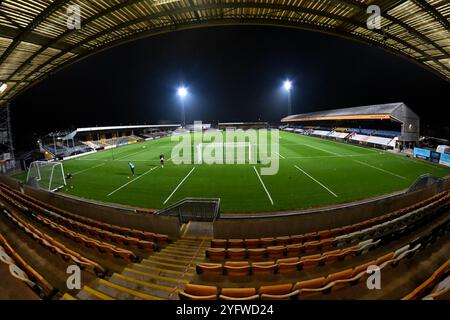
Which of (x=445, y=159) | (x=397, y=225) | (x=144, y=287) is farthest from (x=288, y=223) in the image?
(x=445, y=159)

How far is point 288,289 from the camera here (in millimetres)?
4578

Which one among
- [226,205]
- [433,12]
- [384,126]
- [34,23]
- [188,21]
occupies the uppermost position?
[188,21]

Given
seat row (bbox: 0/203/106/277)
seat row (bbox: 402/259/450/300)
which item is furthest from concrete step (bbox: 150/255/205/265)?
seat row (bbox: 402/259/450/300)

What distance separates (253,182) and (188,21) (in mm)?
12831

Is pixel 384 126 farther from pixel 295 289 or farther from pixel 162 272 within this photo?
pixel 162 272

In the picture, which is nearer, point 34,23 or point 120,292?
point 120,292

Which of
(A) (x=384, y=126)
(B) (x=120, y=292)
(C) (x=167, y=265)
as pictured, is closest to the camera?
(B) (x=120, y=292)

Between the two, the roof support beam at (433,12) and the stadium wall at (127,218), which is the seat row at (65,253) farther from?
the roof support beam at (433,12)

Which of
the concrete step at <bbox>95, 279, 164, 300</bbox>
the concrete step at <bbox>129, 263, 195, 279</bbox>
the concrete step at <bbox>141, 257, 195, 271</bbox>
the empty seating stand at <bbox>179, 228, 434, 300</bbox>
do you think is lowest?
the concrete step at <bbox>141, 257, 195, 271</bbox>

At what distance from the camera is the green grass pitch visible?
1516 centimetres

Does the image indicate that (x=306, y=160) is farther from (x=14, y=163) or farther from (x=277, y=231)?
(x=14, y=163)

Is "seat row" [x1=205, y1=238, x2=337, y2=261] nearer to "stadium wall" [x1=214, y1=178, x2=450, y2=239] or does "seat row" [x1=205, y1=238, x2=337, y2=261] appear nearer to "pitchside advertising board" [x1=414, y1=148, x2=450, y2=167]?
"stadium wall" [x1=214, y1=178, x2=450, y2=239]

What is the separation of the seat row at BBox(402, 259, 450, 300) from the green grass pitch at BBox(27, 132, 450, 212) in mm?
8873
